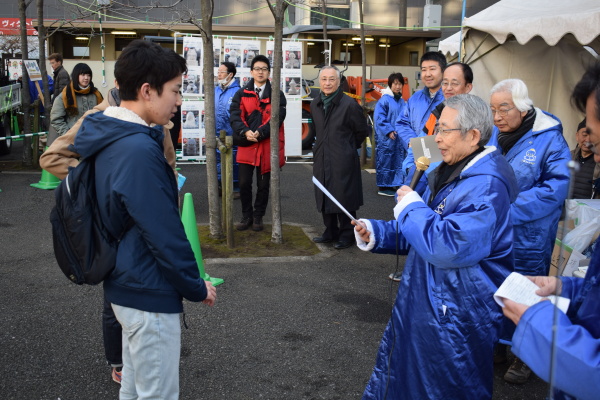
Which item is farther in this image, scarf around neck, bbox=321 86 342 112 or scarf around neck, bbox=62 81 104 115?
scarf around neck, bbox=62 81 104 115

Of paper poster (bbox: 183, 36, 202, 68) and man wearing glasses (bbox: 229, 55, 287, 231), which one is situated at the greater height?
paper poster (bbox: 183, 36, 202, 68)

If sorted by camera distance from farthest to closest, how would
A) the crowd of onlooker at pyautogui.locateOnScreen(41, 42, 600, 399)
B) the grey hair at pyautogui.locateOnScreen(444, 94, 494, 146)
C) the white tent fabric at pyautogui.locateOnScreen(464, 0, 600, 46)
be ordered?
the white tent fabric at pyautogui.locateOnScreen(464, 0, 600, 46)
the grey hair at pyautogui.locateOnScreen(444, 94, 494, 146)
the crowd of onlooker at pyautogui.locateOnScreen(41, 42, 600, 399)

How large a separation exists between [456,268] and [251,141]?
4.71 meters

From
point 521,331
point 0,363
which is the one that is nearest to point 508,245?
point 521,331

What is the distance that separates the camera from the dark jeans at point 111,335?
3369mm

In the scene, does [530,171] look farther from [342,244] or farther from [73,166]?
[342,244]

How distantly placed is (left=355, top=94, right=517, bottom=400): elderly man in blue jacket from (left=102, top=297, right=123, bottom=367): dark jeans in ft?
5.61

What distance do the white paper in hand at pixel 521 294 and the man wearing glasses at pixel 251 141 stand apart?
5.23 metres

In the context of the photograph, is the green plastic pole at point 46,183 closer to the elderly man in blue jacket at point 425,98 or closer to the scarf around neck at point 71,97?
the scarf around neck at point 71,97

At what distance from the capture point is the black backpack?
7.24 ft

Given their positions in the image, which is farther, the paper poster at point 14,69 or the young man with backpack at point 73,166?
the paper poster at point 14,69

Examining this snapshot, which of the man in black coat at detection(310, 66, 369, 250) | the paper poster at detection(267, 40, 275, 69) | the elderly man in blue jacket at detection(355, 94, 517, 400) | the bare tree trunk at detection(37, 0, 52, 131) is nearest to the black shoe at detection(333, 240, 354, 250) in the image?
the man in black coat at detection(310, 66, 369, 250)

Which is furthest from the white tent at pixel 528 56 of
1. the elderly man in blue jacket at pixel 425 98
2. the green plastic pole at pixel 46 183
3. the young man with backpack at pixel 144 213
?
the green plastic pole at pixel 46 183

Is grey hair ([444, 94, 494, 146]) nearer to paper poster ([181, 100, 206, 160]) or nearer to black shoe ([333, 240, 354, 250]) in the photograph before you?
black shoe ([333, 240, 354, 250])
